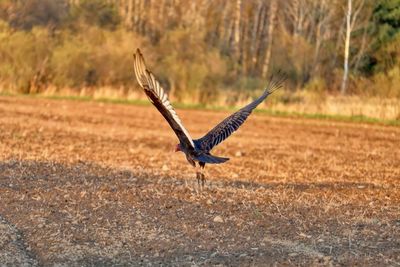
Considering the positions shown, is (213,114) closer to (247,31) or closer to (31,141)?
(31,141)

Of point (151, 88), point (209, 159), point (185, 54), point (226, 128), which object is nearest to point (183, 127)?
point (151, 88)

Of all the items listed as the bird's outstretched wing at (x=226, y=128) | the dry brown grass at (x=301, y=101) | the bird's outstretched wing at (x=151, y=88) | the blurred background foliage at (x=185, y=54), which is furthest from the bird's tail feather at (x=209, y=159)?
the blurred background foliage at (x=185, y=54)

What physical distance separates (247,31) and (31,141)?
146ft

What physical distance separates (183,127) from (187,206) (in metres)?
1.58

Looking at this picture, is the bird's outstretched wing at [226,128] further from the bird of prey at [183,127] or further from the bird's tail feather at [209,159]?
the bird's tail feather at [209,159]

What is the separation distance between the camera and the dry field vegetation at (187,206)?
22.0 ft

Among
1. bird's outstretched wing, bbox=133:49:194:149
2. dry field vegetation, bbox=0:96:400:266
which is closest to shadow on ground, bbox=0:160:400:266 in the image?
dry field vegetation, bbox=0:96:400:266

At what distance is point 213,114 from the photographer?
90.4 ft

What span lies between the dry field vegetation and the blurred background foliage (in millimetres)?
17490

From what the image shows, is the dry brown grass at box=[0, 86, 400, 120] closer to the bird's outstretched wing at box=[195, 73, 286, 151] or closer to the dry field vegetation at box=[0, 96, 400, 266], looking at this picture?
the dry field vegetation at box=[0, 96, 400, 266]

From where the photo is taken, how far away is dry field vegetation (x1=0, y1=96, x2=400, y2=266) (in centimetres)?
671

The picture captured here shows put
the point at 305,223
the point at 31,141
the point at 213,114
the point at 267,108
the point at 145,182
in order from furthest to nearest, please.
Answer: the point at 267,108 → the point at 213,114 → the point at 31,141 → the point at 145,182 → the point at 305,223

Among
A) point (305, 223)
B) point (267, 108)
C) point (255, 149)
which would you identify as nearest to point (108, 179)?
point (305, 223)

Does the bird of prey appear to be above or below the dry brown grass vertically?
above
